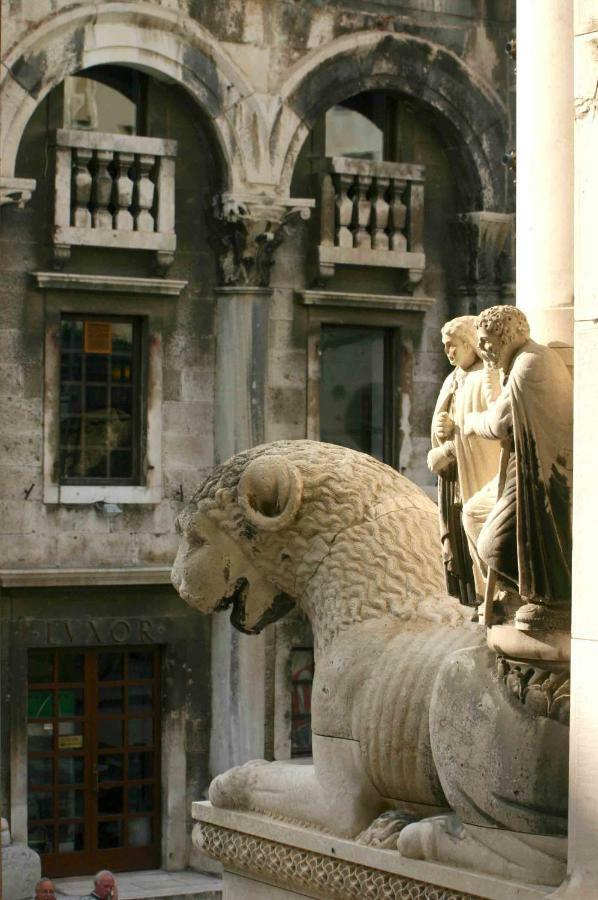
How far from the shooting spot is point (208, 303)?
26.2 m

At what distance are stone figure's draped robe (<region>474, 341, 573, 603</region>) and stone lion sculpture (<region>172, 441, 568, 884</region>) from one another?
0.44m

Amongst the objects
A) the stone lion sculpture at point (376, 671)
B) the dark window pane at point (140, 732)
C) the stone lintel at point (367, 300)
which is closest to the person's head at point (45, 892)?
the dark window pane at point (140, 732)

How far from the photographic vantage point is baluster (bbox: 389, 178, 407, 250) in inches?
1073

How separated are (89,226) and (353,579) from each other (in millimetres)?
16859

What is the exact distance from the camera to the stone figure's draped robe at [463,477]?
812cm

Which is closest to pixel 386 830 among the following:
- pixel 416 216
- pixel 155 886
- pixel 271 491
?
pixel 271 491

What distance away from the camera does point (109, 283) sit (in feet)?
83.0

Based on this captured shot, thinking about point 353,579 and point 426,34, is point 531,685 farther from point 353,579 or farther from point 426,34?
point 426,34

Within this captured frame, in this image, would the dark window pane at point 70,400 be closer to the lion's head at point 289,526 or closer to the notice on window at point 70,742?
the notice on window at point 70,742

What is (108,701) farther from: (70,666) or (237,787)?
(237,787)

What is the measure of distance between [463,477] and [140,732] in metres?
17.9

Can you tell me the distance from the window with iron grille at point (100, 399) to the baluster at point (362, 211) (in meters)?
2.92

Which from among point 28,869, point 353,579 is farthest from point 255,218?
point 353,579

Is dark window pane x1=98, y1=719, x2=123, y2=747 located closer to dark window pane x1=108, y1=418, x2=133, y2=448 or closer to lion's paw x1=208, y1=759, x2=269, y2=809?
dark window pane x1=108, y1=418, x2=133, y2=448
